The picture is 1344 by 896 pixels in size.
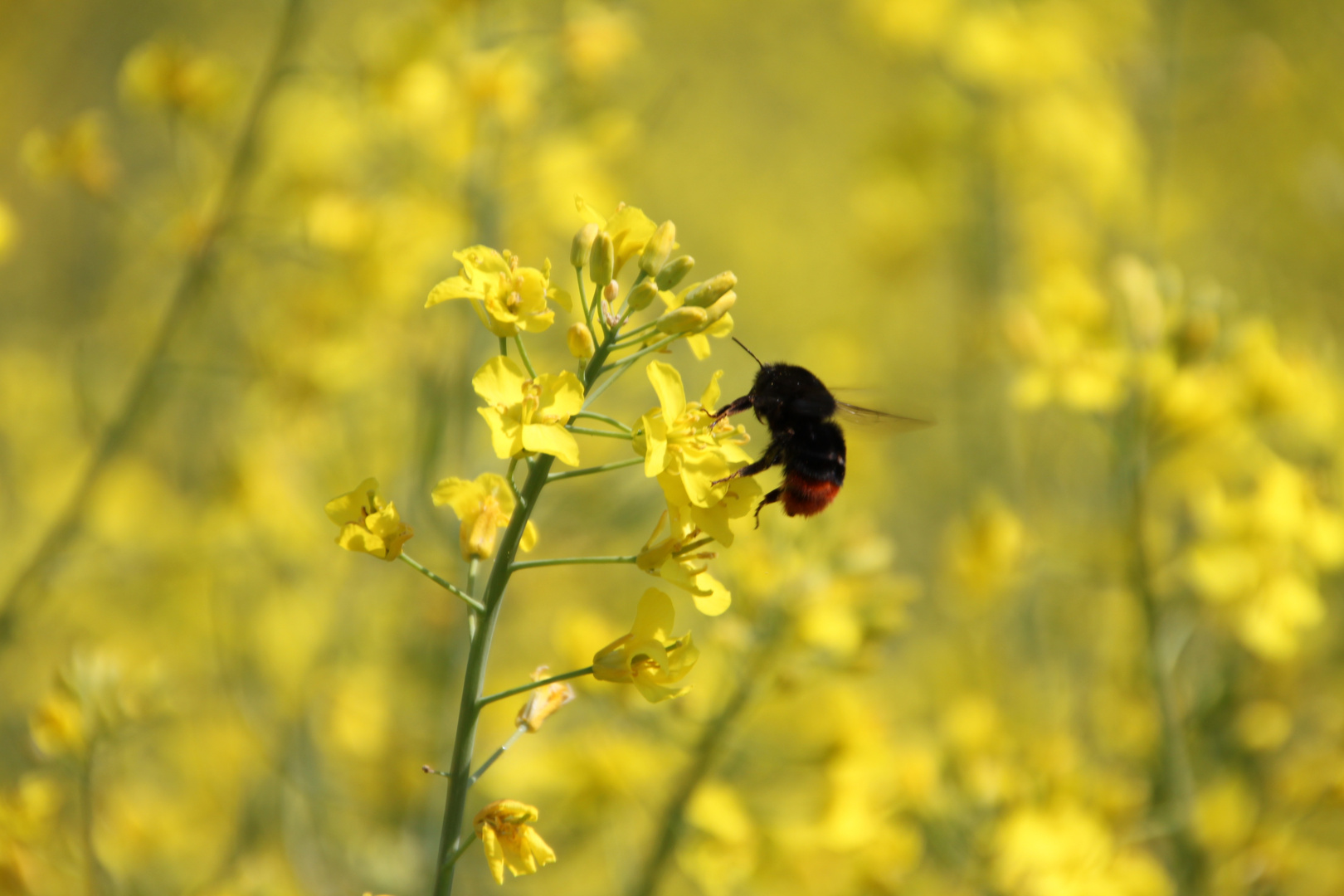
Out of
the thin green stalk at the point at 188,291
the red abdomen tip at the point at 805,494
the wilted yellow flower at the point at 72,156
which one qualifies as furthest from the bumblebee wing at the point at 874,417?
the wilted yellow flower at the point at 72,156

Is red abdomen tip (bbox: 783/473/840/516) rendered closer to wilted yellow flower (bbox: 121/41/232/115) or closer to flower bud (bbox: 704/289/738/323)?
flower bud (bbox: 704/289/738/323)

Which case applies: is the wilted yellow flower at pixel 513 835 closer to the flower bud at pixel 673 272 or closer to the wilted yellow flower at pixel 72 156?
the flower bud at pixel 673 272

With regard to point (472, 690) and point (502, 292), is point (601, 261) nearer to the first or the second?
point (502, 292)

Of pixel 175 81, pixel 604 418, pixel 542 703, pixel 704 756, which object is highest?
pixel 175 81

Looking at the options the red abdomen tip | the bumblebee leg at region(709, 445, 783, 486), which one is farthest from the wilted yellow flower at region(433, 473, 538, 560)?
the red abdomen tip

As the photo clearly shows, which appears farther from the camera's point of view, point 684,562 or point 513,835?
point 684,562

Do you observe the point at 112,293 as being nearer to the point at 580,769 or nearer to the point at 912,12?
the point at 580,769

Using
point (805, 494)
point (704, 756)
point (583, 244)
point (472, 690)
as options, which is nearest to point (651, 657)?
point (472, 690)
